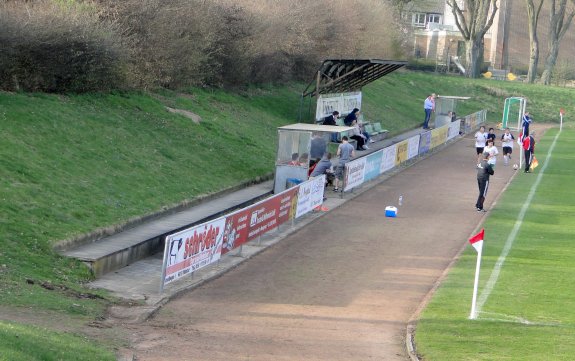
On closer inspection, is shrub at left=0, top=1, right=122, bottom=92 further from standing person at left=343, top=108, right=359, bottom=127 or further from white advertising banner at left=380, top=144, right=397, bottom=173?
standing person at left=343, top=108, right=359, bottom=127

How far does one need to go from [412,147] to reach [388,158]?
4.70 meters

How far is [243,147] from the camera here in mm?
32844

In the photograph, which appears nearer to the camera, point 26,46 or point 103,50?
point 26,46

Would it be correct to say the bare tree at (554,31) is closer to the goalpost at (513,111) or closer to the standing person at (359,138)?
the goalpost at (513,111)

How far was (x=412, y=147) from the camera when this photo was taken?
132ft

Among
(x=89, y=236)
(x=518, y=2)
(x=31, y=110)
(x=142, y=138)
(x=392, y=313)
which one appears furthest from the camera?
(x=518, y=2)

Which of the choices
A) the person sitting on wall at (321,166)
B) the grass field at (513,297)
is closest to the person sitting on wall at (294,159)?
the person sitting on wall at (321,166)

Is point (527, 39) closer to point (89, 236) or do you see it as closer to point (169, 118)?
point (169, 118)

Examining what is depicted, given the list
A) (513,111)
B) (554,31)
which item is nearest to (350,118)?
(513,111)

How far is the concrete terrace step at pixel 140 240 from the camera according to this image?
18219 mm

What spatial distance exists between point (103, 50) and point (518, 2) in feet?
281

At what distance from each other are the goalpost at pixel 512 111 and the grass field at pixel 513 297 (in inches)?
1065

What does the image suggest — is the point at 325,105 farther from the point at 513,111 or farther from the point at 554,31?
the point at 554,31

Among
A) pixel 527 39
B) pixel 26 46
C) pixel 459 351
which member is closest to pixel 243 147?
pixel 26 46
